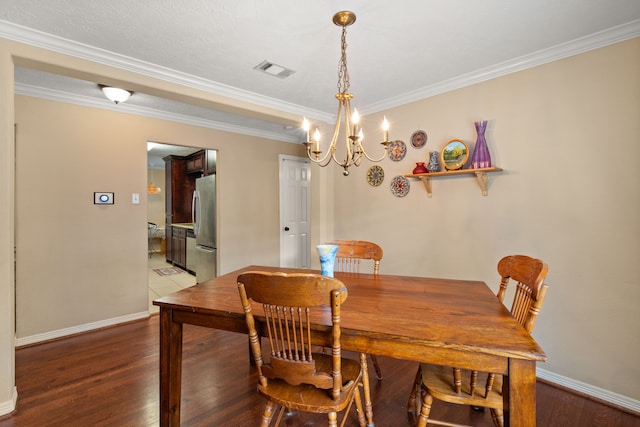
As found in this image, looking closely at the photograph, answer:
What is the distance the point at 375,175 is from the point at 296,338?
7.68 ft

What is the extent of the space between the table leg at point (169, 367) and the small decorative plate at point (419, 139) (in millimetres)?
2488

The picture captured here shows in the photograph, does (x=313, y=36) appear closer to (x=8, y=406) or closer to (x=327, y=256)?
(x=327, y=256)

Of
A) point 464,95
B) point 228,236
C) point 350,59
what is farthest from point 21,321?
point 464,95

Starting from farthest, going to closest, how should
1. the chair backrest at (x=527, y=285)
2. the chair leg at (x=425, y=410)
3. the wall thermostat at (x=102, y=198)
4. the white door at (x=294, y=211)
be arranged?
1. the white door at (x=294, y=211)
2. the wall thermostat at (x=102, y=198)
3. the chair leg at (x=425, y=410)
4. the chair backrest at (x=527, y=285)

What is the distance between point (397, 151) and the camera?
314 cm

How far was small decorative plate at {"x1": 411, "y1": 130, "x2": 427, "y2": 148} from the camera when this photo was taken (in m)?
2.95

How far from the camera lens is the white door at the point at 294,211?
4.94m

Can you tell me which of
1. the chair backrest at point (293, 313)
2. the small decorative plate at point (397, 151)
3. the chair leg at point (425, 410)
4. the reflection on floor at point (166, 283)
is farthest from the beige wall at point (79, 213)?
the chair leg at point (425, 410)

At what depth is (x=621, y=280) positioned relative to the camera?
6.46 feet

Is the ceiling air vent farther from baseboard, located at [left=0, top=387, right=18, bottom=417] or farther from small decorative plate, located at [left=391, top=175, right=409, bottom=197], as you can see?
baseboard, located at [left=0, top=387, right=18, bottom=417]

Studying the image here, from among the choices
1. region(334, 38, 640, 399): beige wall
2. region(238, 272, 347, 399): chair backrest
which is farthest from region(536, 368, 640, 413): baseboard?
region(238, 272, 347, 399): chair backrest

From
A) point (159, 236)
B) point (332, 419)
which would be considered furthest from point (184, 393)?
point (159, 236)

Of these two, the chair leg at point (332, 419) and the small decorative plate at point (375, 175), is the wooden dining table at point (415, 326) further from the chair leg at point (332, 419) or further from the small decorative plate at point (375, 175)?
the small decorative plate at point (375, 175)

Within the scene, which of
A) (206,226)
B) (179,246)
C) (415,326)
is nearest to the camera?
(415,326)
